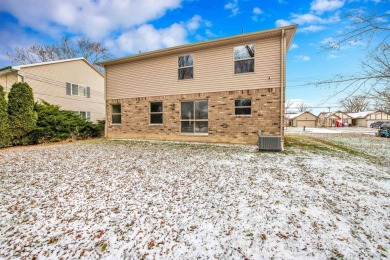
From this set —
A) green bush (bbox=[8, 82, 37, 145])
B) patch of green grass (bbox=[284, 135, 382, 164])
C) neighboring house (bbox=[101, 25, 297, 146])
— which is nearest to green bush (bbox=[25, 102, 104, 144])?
green bush (bbox=[8, 82, 37, 145])

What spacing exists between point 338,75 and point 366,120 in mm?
55288

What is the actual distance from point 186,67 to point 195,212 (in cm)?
844

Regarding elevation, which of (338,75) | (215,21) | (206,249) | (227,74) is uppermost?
(215,21)

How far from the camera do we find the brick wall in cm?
802

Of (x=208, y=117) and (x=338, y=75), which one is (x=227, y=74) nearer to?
(x=208, y=117)

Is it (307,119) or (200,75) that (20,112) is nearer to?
(200,75)

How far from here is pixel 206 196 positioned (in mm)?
3223

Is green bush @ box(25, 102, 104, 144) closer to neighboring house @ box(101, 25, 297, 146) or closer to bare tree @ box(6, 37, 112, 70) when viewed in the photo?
neighboring house @ box(101, 25, 297, 146)

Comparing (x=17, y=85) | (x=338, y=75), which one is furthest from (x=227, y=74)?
(x=17, y=85)

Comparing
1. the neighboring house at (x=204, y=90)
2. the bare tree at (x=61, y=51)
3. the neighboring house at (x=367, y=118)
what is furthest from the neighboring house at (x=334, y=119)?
the bare tree at (x=61, y=51)

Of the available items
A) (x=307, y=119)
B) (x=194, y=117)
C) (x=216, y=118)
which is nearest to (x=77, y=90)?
(x=194, y=117)

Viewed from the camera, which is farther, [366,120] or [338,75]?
[366,120]

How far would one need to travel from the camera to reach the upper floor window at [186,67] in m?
9.49

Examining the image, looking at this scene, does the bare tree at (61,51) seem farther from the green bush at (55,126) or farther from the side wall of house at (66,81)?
the green bush at (55,126)
